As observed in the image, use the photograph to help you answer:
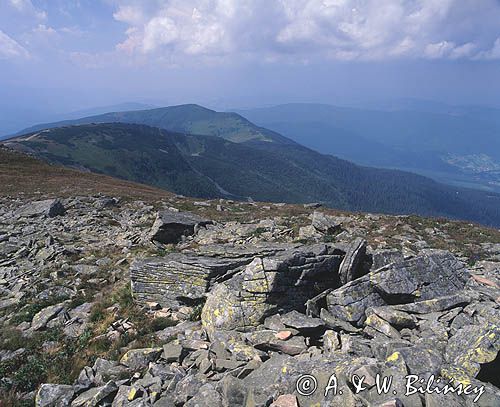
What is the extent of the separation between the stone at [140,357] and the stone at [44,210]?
25087mm

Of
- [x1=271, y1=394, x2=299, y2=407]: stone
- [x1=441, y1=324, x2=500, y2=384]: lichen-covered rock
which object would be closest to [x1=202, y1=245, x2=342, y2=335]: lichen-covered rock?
[x1=271, y1=394, x2=299, y2=407]: stone

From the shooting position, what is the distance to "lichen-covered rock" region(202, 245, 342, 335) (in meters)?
11.9

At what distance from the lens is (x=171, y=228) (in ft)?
78.6

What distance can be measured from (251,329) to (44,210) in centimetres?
2850

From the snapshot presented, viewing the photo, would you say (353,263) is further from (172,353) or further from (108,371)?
(108,371)

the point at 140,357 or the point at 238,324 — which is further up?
the point at 238,324

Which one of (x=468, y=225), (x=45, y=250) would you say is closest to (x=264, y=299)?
(x=45, y=250)

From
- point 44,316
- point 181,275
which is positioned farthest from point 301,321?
point 44,316

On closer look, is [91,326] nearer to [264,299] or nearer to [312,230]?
[264,299]

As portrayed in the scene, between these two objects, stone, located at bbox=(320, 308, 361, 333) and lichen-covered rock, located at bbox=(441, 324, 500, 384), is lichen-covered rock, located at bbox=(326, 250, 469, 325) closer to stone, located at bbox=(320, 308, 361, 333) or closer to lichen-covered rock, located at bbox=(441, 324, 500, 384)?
stone, located at bbox=(320, 308, 361, 333)

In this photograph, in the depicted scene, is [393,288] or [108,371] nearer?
[108,371]

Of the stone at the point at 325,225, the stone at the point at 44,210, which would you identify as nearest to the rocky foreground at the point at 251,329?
the stone at the point at 325,225

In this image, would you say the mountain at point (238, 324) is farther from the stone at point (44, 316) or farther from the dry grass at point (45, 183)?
the dry grass at point (45, 183)

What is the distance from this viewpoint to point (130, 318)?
548 inches
